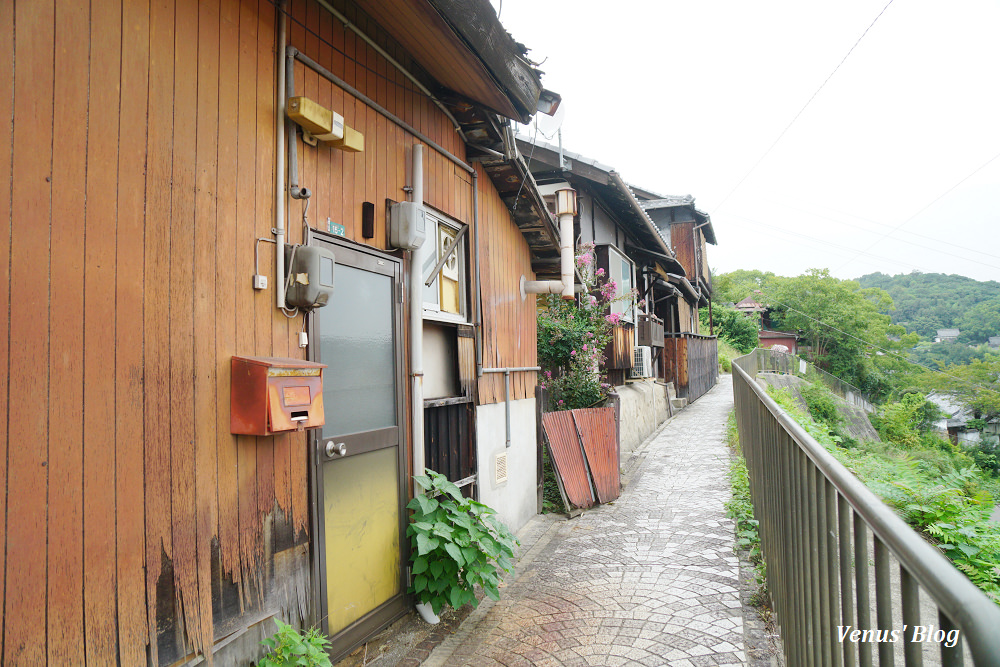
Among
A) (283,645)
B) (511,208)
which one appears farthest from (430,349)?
(283,645)

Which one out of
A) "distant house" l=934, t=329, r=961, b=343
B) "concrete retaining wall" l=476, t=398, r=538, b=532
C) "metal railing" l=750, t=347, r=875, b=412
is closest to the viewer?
"concrete retaining wall" l=476, t=398, r=538, b=532

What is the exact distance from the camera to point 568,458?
7879 mm

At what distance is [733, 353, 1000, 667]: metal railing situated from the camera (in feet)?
3.13

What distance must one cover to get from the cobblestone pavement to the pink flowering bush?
208 centimetres

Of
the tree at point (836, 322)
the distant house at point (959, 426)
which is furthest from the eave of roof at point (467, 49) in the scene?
the tree at point (836, 322)

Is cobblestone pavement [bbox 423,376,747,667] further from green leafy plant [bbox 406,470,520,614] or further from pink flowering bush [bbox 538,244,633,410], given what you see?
pink flowering bush [bbox 538,244,633,410]

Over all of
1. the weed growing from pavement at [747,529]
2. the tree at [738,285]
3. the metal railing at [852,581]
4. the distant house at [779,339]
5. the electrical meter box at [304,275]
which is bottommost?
the weed growing from pavement at [747,529]

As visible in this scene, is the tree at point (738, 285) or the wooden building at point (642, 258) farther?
the tree at point (738, 285)

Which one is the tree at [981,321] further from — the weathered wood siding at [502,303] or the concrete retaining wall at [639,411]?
the weathered wood siding at [502,303]

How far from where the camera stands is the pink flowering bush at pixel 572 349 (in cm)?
995

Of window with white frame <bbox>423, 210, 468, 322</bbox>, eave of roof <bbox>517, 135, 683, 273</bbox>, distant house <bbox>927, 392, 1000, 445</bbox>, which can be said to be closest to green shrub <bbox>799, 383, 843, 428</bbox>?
eave of roof <bbox>517, 135, 683, 273</bbox>

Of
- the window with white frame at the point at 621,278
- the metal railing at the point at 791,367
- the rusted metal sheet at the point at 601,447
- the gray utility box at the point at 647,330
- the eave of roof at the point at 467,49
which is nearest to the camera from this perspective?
the eave of roof at the point at 467,49

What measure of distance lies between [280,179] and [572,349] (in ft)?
23.3

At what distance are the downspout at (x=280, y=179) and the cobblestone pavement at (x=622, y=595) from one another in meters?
2.56
